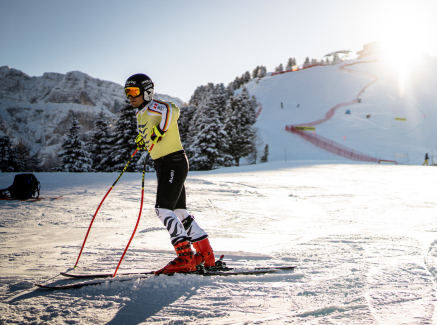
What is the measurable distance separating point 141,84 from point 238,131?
31673 mm

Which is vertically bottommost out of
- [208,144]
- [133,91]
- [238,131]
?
[133,91]

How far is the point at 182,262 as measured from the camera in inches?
111

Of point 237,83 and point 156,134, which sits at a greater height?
point 237,83

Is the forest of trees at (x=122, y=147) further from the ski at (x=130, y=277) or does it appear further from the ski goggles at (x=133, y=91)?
the ski at (x=130, y=277)

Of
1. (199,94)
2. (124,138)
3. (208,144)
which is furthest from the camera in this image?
(199,94)

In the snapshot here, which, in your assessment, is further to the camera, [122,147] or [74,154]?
[74,154]

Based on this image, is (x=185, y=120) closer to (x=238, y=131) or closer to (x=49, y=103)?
(x=238, y=131)

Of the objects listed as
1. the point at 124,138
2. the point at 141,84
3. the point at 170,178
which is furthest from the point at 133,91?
the point at 124,138

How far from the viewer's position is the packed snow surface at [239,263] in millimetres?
2076

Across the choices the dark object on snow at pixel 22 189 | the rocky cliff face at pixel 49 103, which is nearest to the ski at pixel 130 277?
the dark object on snow at pixel 22 189

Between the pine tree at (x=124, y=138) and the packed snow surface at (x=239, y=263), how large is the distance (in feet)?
62.6

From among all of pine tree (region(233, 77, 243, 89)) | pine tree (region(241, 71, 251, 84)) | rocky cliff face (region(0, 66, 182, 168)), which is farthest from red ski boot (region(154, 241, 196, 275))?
pine tree (region(241, 71, 251, 84))

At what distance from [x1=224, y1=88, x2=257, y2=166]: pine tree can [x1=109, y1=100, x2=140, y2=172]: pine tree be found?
35.2ft

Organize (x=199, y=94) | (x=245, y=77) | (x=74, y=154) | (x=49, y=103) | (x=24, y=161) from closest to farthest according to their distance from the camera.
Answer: (x=74, y=154) → (x=24, y=161) → (x=49, y=103) → (x=199, y=94) → (x=245, y=77)
